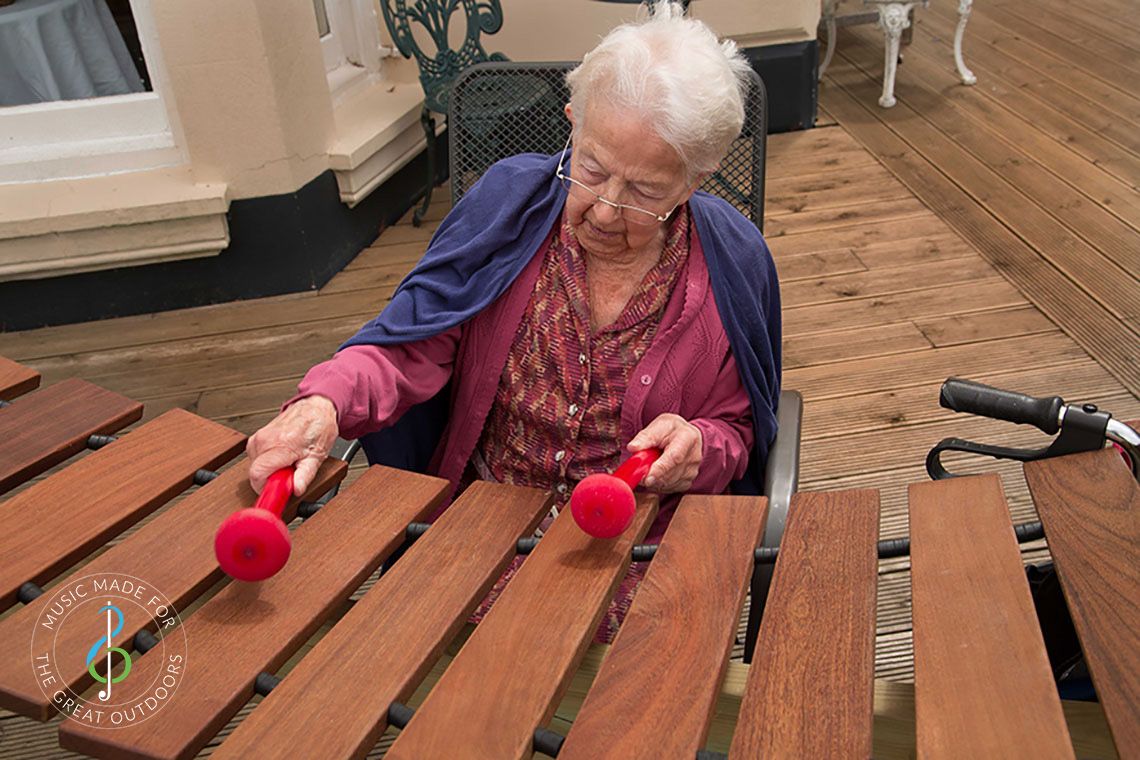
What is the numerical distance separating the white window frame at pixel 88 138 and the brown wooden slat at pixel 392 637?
2.48 m

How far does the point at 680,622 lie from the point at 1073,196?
3458 mm

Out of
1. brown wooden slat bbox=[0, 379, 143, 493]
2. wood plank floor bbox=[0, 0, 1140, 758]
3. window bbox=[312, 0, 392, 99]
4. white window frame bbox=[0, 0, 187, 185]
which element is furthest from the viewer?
window bbox=[312, 0, 392, 99]

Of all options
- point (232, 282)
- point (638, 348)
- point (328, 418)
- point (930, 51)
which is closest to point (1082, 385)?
point (638, 348)

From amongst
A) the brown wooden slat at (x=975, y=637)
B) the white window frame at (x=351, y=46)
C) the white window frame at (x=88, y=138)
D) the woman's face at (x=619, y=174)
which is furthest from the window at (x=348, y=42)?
the brown wooden slat at (x=975, y=637)

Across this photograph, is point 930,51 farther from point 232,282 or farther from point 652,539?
point 652,539

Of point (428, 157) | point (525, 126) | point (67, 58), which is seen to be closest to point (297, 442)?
point (525, 126)

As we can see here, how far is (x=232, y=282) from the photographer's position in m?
3.41

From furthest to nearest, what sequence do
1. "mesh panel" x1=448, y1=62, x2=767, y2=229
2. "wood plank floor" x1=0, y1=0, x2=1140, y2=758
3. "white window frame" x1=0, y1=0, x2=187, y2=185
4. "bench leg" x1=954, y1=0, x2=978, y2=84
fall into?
"bench leg" x1=954, y1=0, x2=978, y2=84 → "white window frame" x1=0, y1=0, x2=187, y2=185 → "wood plank floor" x1=0, y1=0, x2=1140, y2=758 → "mesh panel" x1=448, y1=62, x2=767, y2=229

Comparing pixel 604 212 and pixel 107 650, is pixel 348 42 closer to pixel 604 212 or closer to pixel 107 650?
pixel 604 212

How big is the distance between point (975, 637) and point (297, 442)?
0.79m

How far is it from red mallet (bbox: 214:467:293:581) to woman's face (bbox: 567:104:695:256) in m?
0.61

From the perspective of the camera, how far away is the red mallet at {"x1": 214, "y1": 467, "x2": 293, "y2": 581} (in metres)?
1.07

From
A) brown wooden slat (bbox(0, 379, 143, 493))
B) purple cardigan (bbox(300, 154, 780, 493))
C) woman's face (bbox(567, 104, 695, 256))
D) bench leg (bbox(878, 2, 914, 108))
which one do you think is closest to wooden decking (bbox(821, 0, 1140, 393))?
bench leg (bbox(878, 2, 914, 108))

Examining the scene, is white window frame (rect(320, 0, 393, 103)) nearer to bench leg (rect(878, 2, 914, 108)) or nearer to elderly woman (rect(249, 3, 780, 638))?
bench leg (rect(878, 2, 914, 108))
